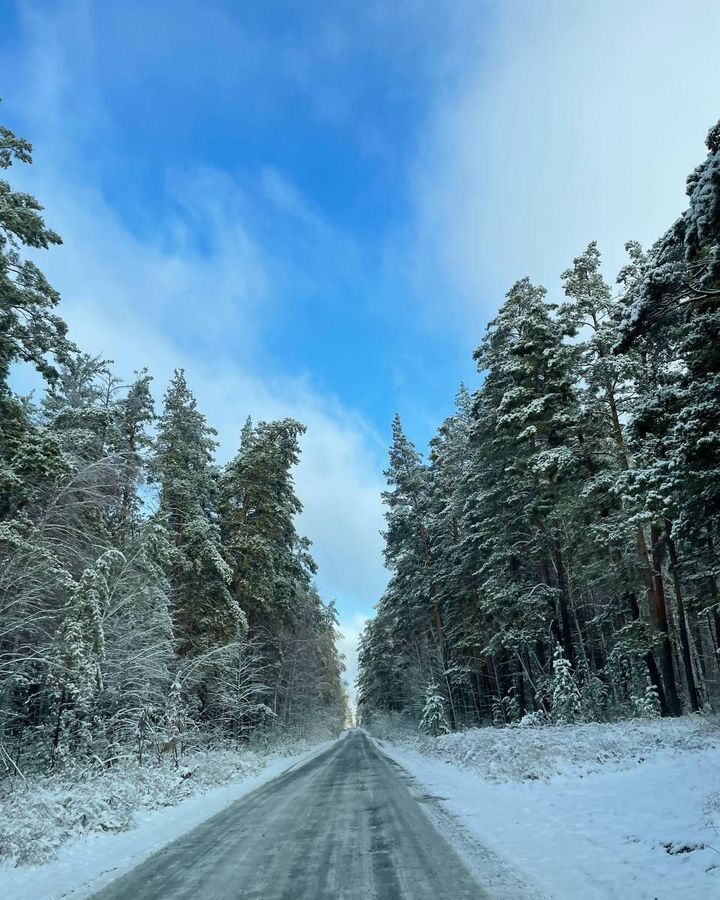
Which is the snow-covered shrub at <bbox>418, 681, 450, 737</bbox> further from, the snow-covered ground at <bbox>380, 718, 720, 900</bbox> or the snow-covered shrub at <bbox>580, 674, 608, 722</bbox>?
the snow-covered ground at <bbox>380, 718, 720, 900</bbox>

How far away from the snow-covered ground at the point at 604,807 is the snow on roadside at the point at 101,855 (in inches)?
182

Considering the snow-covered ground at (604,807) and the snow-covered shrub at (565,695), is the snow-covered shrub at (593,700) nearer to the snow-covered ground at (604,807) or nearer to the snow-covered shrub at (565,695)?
the snow-covered shrub at (565,695)

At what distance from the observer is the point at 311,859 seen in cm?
649

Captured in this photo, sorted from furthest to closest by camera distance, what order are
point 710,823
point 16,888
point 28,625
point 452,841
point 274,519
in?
point 274,519
point 28,625
point 452,841
point 16,888
point 710,823

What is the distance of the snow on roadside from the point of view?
6.04 m

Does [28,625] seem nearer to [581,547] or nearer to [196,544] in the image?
[196,544]

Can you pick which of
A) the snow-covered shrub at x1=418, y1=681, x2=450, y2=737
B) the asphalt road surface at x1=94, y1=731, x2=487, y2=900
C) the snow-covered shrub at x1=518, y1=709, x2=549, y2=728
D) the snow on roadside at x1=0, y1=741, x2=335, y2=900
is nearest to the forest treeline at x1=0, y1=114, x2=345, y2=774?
the snow on roadside at x1=0, y1=741, x2=335, y2=900

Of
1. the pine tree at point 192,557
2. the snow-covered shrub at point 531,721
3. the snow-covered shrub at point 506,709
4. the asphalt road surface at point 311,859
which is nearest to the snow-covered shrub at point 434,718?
the snow-covered shrub at point 506,709

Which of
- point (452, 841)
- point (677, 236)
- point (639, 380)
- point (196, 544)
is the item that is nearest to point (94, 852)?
point (452, 841)

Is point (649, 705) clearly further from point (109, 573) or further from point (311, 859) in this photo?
point (109, 573)

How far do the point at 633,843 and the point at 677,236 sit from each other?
30.0 feet

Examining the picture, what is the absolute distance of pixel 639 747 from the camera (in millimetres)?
10961

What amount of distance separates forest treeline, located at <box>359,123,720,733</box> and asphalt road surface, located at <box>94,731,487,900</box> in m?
7.77

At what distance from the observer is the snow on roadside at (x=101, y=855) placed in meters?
6.04
